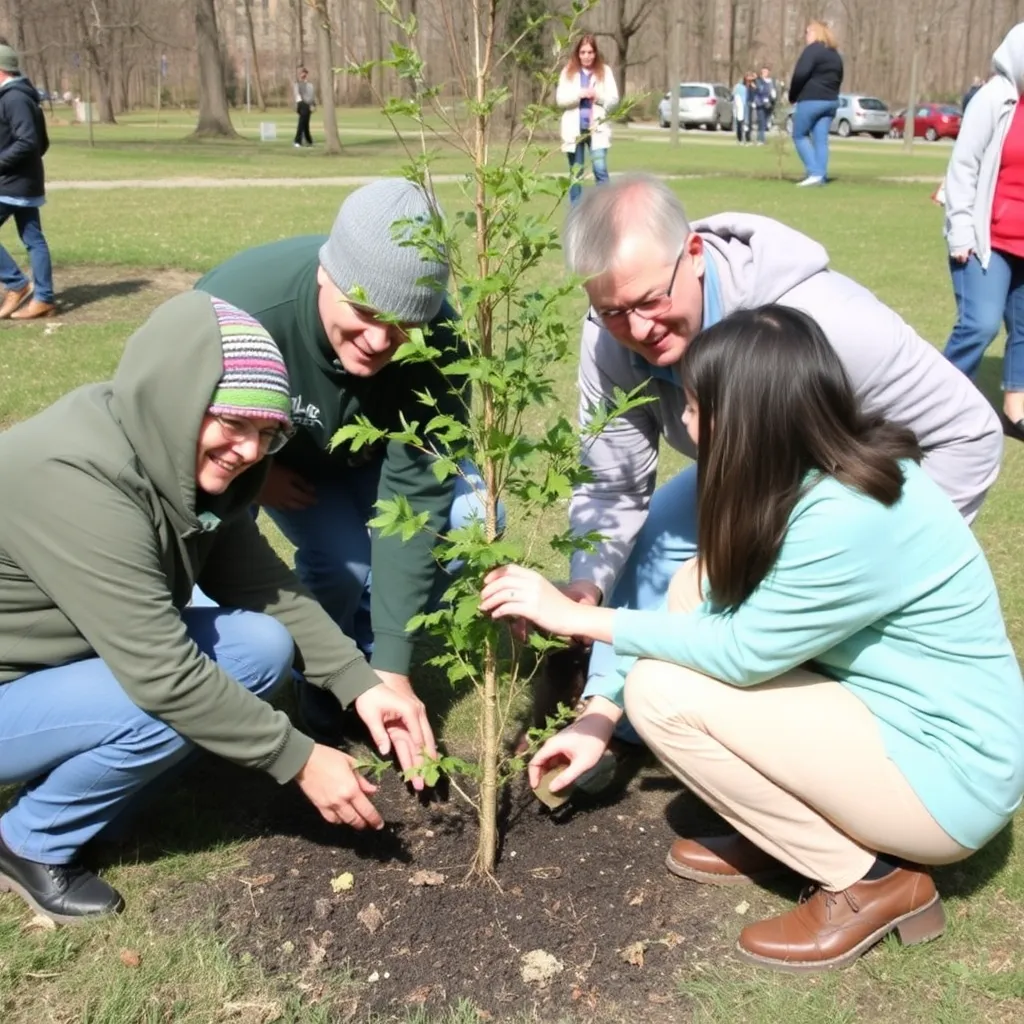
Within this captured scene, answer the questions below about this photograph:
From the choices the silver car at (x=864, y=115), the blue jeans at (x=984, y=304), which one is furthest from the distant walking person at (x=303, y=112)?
the blue jeans at (x=984, y=304)

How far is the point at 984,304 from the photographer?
19.0 feet

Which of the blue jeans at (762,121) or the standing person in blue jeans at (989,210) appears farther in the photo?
the blue jeans at (762,121)

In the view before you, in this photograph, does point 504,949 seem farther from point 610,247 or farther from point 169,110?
point 169,110

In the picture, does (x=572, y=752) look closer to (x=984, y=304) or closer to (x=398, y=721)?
(x=398, y=721)

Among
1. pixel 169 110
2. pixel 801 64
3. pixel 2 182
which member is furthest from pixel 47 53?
pixel 2 182

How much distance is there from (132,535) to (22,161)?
7004 mm

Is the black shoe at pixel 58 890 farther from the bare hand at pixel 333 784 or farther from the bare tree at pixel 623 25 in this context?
the bare tree at pixel 623 25

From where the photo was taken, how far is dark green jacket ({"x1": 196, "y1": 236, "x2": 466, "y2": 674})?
115 inches

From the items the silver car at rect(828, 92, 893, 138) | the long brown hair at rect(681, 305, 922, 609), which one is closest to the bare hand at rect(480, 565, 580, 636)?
the long brown hair at rect(681, 305, 922, 609)

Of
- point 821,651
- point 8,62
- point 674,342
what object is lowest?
point 821,651

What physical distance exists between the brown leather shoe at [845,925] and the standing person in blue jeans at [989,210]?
406 cm

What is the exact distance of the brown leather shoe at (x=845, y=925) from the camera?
94.0 inches

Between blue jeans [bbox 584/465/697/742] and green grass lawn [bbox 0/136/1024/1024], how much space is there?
617 mm

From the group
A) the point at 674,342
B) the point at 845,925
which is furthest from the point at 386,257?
the point at 845,925
